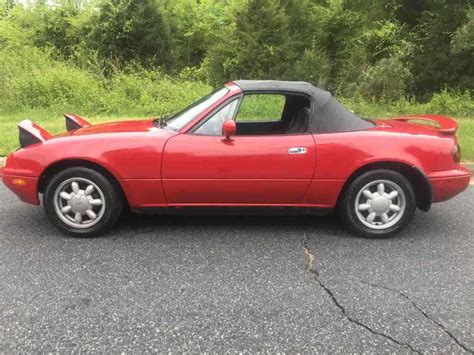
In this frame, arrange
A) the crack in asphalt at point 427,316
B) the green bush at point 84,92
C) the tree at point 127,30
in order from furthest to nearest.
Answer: the tree at point 127,30, the green bush at point 84,92, the crack in asphalt at point 427,316

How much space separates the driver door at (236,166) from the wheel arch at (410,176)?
0.40 meters

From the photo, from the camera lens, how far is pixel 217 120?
4.43 meters

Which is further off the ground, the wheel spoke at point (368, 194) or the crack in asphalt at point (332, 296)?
the wheel spoke at point (368, 194)

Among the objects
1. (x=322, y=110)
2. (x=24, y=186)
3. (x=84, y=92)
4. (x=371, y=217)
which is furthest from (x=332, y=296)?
(x=84, y=92)

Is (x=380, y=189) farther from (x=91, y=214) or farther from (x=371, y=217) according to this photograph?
(x=91, y=214)

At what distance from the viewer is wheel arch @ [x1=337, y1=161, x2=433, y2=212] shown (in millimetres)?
4398

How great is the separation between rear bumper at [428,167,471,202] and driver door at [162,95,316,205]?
110cm

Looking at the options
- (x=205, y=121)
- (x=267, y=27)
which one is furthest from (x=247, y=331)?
(x=267, y=27)

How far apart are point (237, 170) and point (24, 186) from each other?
1.85 meters

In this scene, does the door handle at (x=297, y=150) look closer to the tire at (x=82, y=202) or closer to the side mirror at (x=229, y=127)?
the side mirror at (x=229, y=127)

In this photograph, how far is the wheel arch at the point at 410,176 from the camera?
440cm

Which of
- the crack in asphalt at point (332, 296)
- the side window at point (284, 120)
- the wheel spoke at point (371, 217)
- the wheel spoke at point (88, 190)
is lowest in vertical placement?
the crack in asphalt at point (332, 296)

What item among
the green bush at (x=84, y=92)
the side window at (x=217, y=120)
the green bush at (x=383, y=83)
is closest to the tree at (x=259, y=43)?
the green bush at (x=383, y=83)

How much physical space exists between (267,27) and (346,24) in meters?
5.34
